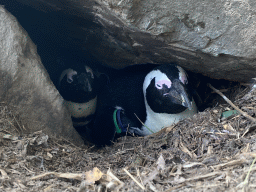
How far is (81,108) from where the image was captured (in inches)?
141

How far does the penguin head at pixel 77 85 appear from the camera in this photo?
3.45 m

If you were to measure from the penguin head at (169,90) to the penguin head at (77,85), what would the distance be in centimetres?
90

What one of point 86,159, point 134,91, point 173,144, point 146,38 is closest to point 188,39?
point 146,38

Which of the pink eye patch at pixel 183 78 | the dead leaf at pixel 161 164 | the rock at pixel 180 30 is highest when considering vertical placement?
the rock at pixel 180 30

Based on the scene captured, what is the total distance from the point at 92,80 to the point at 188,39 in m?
1.62

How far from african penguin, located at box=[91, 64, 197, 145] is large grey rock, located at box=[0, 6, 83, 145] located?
769 mm

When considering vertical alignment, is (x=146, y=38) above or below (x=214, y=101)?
above

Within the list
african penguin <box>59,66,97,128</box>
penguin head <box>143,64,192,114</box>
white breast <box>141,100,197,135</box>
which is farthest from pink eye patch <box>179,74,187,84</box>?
african penguin <box>59,66,97,128</box>

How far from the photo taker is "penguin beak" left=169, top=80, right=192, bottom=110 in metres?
2.70

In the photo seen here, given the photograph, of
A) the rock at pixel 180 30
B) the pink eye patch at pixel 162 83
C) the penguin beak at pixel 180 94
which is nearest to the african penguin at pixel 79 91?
the rock at pixel 180 30

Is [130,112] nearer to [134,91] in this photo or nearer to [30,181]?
[134,91]

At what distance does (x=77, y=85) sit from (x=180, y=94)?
1.39 metres

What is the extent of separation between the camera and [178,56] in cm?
274

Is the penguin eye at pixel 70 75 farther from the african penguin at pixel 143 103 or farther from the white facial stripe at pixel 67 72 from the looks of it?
the african penguin at pixel 143 103
